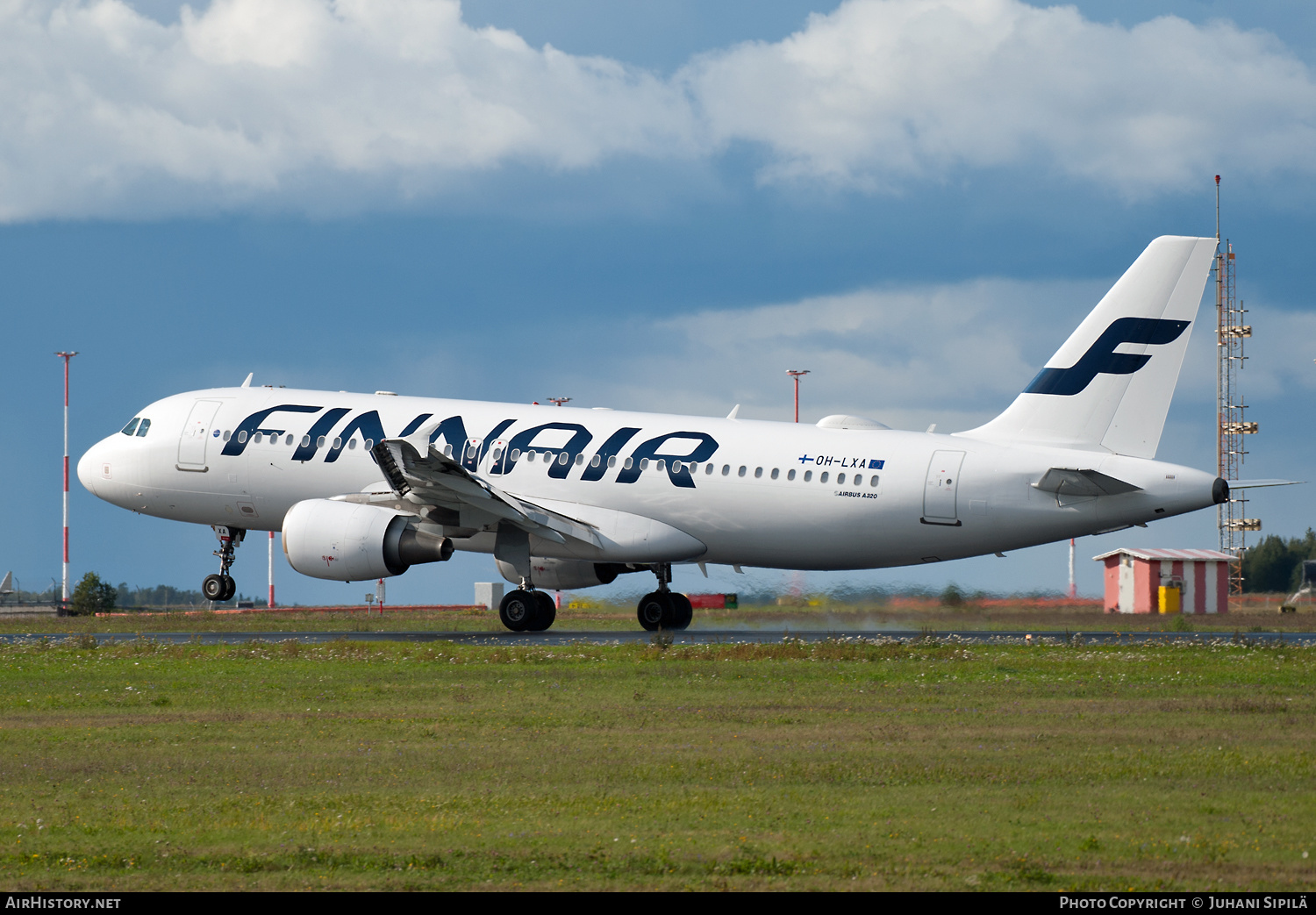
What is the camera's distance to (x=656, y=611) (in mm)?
37375

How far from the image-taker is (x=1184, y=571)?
53000 millimetres

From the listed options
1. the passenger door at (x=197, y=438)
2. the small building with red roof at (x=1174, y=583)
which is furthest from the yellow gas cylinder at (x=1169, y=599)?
the passenger door at (x=197, y=438)

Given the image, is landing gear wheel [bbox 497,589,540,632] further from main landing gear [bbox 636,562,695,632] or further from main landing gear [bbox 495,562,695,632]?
main landing gear [bbox 636,562,695,632]

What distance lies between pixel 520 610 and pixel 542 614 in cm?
57

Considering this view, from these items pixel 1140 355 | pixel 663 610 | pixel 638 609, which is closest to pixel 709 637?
pixel 663 610

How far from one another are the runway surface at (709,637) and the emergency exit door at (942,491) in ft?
8.89

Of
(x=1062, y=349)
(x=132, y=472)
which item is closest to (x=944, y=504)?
(x=1062, y=349)

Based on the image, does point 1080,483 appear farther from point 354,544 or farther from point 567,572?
point 354,544

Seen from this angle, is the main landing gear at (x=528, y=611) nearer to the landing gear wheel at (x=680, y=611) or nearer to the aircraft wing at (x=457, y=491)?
the aircraft wing at (x=457, y=491)

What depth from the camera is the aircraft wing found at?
106 ft

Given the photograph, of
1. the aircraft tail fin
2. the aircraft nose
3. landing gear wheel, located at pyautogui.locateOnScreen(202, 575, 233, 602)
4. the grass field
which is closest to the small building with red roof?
the aircraft tail fin

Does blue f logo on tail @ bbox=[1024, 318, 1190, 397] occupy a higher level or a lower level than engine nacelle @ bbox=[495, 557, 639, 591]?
higher

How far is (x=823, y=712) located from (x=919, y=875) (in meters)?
9.56

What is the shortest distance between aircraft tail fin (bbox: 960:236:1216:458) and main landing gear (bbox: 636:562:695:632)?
35.0 feet
